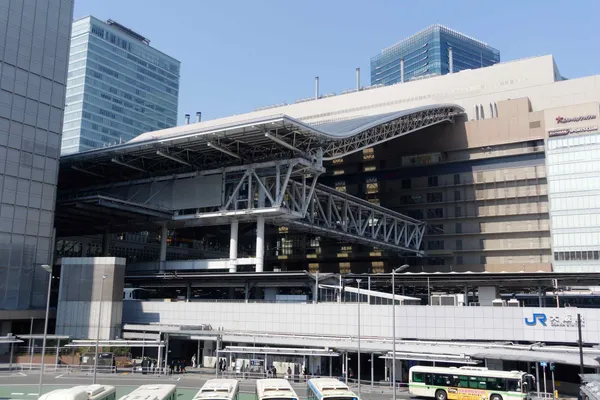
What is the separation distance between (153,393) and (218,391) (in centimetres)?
293

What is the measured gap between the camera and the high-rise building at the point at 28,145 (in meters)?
61.2

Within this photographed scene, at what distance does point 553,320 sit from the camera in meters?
47.8

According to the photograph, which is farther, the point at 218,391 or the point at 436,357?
the point at 436,357

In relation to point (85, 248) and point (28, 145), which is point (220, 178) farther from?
point (85, 248)

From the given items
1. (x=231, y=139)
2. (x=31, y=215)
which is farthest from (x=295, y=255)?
(x=31, y=215)

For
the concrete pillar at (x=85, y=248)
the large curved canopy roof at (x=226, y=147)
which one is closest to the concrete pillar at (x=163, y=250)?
the large curved canopy roof at (x=226, y=147)

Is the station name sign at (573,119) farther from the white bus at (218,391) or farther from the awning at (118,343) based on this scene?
the white bus at (218,391)

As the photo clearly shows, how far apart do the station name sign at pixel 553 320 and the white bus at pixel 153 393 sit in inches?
1288

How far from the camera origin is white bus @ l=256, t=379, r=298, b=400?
2472 cm

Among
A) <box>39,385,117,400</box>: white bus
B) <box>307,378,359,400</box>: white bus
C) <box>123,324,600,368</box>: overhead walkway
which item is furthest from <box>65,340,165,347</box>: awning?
<box>307,378,359,400</box>: white bus

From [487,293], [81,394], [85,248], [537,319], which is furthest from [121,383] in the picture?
[85,248]

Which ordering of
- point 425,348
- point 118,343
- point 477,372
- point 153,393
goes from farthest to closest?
point 118,343
point 425,348
point 477,372
point 153,393

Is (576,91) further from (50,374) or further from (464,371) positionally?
(50,374)

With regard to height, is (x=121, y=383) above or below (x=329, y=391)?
below
